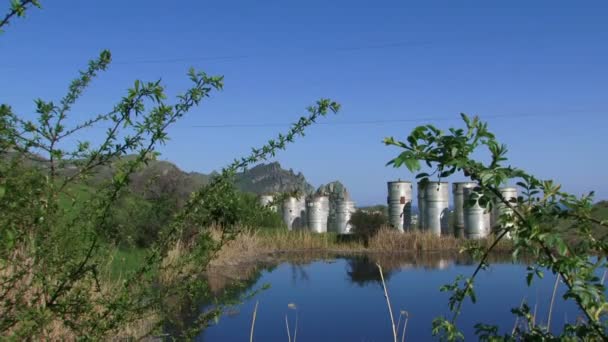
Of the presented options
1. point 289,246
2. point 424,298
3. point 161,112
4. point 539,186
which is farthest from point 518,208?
point 289,246

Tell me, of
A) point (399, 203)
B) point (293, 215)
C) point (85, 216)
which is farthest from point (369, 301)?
point (293, 215)

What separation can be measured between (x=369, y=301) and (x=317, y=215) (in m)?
8.70

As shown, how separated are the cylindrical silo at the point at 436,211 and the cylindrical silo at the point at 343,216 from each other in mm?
2288

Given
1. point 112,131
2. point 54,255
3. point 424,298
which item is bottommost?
point 424,298

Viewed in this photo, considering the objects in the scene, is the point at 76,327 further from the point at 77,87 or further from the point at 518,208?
the point at 518,208

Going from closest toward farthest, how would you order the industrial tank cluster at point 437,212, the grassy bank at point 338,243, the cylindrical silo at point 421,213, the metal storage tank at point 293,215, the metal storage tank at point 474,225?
the grassy bank at point 338,243 → the metal storage tank at point 474,225 → the industrial tank cluster at point 437,212 → the cylindrical silo at point 421,213 → the metal storage tank at point 293,215

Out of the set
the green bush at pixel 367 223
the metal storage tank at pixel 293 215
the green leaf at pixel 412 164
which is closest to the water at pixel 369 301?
the green bush at pixel 367 223

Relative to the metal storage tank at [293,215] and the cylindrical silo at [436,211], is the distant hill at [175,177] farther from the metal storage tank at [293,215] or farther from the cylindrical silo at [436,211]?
the cylindrical silo at [436,211]

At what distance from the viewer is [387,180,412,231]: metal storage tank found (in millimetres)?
14023

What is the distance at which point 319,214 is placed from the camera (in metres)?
15.9

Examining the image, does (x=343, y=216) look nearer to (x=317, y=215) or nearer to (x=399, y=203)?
(x=317, y=215)

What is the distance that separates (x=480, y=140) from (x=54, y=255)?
1.59 meters

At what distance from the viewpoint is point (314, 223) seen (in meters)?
15.9

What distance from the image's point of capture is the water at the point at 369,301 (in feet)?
18.8
